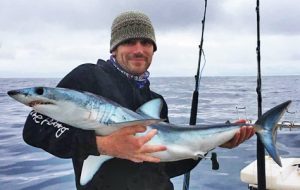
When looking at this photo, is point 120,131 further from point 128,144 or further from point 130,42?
point 130,42

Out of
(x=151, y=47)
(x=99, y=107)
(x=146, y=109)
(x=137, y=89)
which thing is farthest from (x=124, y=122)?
(x=151, y=47)

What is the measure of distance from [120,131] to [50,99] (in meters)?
0.45

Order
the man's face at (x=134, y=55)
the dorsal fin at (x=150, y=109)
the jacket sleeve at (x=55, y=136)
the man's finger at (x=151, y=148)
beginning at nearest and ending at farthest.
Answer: the man's finger at (x=151, y=148), the jacket sleeve at (x=55, y=136), the dorsal fin at (x=150, y=109), the man's face at (x=134, y=55)

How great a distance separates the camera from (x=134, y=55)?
338 cm

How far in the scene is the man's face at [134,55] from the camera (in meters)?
3.38

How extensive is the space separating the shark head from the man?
11.8 inches

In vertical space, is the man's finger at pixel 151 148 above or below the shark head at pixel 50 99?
below

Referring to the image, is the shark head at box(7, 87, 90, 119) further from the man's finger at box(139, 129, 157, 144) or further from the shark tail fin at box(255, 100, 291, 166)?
the shark tail fin at box(255, 100, 291, 166)

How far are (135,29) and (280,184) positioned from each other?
288 cm

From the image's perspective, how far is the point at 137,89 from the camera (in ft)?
11.2

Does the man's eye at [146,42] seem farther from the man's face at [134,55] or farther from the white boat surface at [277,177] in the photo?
Result: the white boat surface at [277,177]

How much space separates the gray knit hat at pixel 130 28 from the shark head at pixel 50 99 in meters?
1.10

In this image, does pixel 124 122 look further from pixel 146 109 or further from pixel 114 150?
pixel 146 109

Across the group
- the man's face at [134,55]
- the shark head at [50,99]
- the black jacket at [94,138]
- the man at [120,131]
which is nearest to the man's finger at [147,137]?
the man at [120,131]
